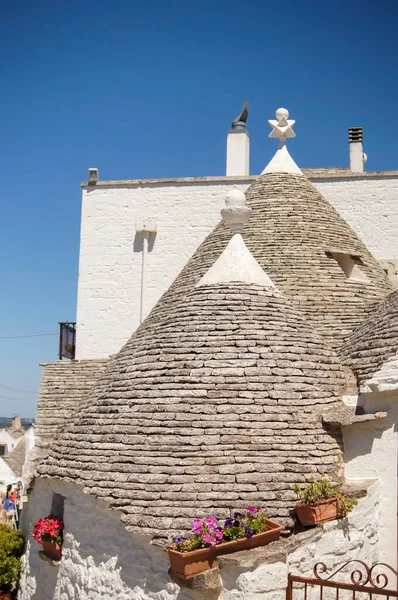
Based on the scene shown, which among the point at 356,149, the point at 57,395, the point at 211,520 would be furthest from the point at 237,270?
the point at 356,149

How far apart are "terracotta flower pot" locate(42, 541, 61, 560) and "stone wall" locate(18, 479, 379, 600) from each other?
130mm

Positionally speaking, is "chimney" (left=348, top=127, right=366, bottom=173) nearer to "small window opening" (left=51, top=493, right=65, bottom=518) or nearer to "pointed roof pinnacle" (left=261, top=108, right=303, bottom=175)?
"pointed roof pinnacle" (left=261, top=108, right=303, bottom=175)

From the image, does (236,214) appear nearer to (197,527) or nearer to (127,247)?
(197,527)

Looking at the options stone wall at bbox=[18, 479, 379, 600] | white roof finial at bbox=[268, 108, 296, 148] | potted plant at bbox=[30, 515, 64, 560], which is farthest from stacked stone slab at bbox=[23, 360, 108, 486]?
white roof finial at bbox=[268, 108, 296, 148]

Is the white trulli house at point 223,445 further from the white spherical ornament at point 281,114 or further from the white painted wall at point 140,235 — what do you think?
the white painted wall at point 140,235

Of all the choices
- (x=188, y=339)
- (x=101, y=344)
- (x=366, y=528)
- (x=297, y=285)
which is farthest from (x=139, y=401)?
(x=101, y=344)

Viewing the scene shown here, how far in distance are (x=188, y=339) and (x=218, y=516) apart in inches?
82.8

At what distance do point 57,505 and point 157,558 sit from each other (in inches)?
97.5

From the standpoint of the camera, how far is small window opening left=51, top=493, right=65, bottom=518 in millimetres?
7707

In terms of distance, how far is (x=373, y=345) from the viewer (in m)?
7.27

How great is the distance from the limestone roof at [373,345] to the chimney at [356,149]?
9443 mm

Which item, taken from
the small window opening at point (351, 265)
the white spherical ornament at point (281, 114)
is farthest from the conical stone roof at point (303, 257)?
the white spherical ornament at point (281, 114)

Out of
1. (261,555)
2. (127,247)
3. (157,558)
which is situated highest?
(127,247)

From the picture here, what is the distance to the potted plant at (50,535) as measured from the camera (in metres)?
7.14
